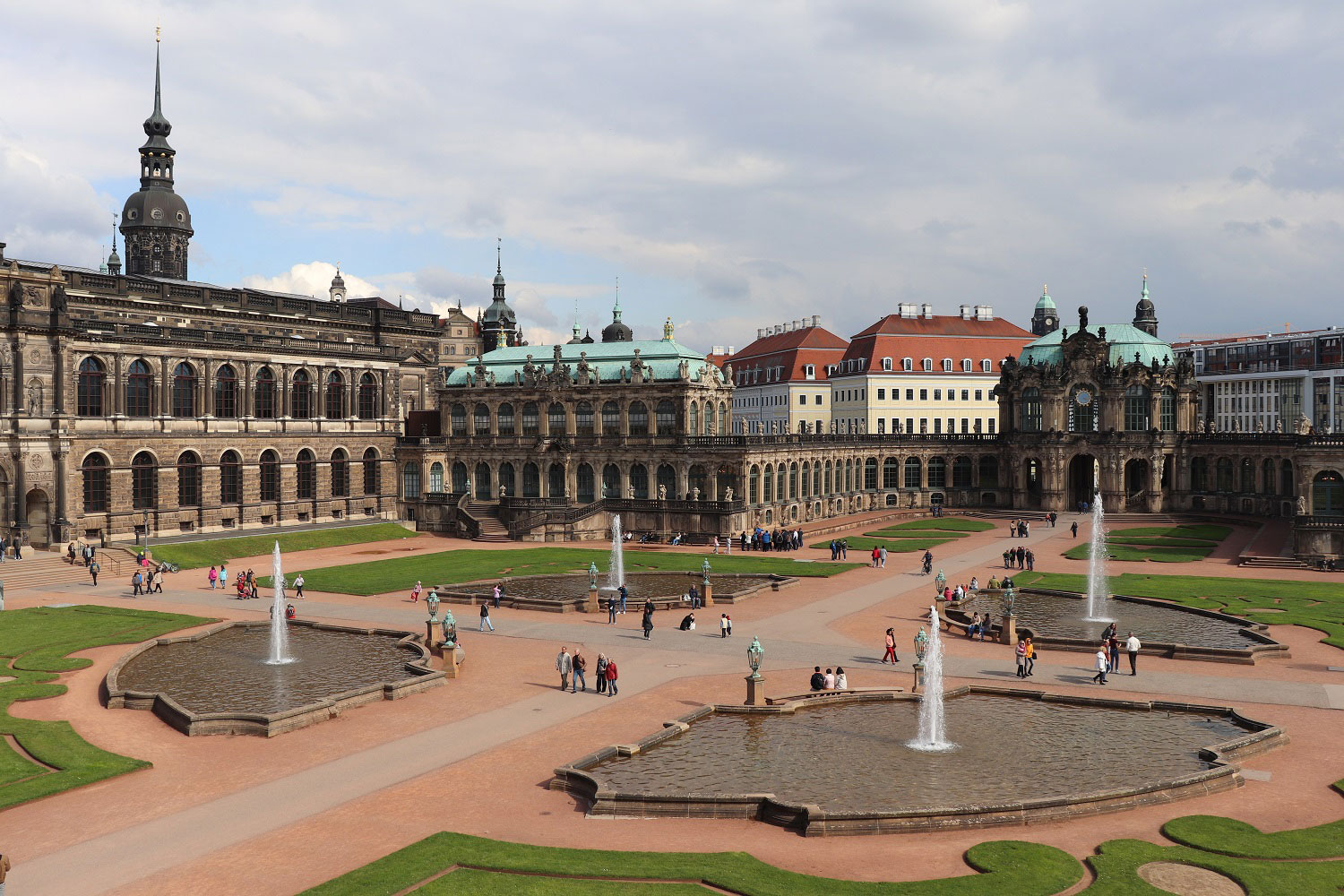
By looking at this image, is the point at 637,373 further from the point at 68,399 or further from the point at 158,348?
the point at 68,399

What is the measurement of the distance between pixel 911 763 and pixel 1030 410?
91.3 m

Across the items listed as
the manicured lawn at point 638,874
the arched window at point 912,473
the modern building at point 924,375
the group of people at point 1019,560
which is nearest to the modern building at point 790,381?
the modern building at point 924,375

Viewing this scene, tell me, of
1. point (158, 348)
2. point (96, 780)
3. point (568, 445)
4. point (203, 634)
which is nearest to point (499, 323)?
point (568, 445)

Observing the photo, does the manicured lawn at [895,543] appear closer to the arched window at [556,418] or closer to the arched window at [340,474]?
the arched window at [556,418]

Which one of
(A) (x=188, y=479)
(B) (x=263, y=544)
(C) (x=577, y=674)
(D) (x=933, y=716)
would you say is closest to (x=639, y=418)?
(B) (x=263, y=544)

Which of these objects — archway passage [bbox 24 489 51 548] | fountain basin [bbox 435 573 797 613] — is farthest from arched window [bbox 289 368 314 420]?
fountain basin [bbox 435 573 797 613]

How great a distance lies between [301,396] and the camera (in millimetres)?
97500

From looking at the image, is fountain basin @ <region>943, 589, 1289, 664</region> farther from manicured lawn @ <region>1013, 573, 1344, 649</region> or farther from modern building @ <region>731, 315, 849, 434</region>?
modern building @ <region>731, 315, 849, 434</region>

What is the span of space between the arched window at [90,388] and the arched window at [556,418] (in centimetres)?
3897

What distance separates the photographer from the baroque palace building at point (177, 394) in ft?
252

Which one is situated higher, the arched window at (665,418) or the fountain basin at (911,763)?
the arched window at (665,418)

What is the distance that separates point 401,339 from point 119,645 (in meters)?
71.6

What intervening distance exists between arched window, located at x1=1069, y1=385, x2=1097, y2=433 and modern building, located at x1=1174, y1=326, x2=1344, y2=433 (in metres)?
48.5

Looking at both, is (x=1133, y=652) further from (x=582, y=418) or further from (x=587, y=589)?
(x=582, y=418)
